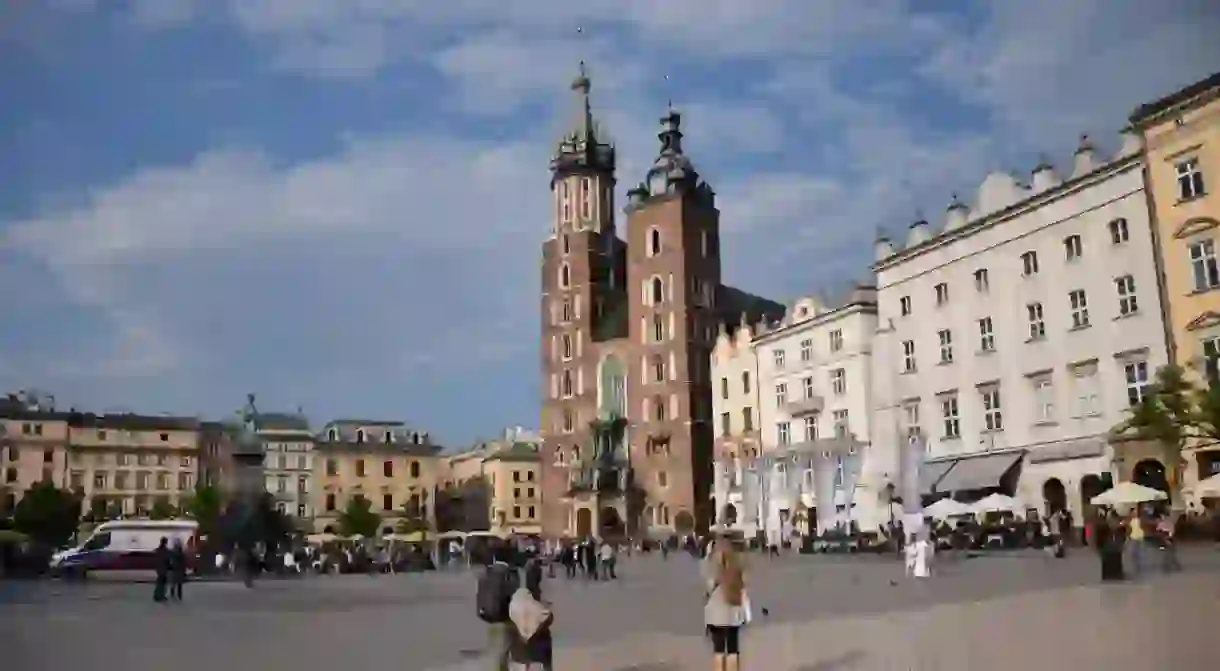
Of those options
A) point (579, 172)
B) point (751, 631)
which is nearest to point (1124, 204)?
point (751, 631)

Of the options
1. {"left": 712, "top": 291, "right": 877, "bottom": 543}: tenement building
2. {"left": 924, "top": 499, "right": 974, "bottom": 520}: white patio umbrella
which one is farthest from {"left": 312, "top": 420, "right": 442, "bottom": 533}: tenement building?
{"left": 924, "top": 499, "right": 974, "bottom": 520}: white patio umbrella

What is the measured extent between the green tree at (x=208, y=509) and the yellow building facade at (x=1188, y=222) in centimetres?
3216

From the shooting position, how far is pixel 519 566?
10.1 m

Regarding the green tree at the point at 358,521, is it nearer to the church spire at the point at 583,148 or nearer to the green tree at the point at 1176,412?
the church spire at the point at 583,148

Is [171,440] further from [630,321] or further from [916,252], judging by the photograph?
[916,252]

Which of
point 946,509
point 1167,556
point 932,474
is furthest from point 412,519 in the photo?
point 1167,556

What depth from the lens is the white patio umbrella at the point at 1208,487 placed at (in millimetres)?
28188

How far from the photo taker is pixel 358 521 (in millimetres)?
82688

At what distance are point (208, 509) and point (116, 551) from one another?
1503cm

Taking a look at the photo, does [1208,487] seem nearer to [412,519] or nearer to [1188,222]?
[1188,222]

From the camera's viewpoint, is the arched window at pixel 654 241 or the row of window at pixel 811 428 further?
the arched window at pixel 654 241

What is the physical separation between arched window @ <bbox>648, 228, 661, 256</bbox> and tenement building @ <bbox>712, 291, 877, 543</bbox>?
49.0 feet

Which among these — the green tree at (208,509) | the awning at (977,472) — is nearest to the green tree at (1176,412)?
the awning at (977,472)

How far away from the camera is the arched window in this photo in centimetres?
8054
